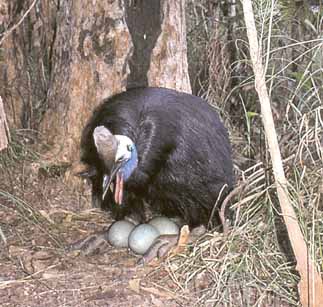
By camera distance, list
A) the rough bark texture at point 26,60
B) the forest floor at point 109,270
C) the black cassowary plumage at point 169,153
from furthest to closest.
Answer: the rough bark texture at point 26,60, the black cassowary plumage at point 169,153, the forest floor at point 109,270

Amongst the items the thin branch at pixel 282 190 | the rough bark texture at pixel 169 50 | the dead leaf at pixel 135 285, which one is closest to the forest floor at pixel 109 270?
the dead leaf at pixel 135 285

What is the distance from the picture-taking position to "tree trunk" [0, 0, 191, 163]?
4.10 metres

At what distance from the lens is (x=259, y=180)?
342cm

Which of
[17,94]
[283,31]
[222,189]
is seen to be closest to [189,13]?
[283,31]

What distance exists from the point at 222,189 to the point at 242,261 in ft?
1.44

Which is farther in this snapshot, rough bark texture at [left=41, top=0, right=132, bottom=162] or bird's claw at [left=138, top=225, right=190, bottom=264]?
rough bark texture at [left=41, top=0, right=132, bottom=162]

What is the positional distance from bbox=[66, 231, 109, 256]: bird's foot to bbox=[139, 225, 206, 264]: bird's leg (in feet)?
0.89

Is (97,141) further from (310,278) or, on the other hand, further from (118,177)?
(310,278)

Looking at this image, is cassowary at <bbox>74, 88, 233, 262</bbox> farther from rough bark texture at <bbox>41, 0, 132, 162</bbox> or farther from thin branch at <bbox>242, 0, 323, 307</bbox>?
thin branch at <bbox>242, 0, 323, 307</bbox>

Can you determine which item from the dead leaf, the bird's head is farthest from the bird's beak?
the dead leaf

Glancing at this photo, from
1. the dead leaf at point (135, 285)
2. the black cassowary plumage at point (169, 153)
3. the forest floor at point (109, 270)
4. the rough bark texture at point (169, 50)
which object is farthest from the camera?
the rough bark texture at point (169, 50)

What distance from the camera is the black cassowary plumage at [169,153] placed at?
3576mm

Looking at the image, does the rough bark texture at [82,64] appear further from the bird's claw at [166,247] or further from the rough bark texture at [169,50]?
the bird's claw at [166,247]

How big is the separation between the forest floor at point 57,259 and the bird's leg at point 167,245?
6 centimetres
